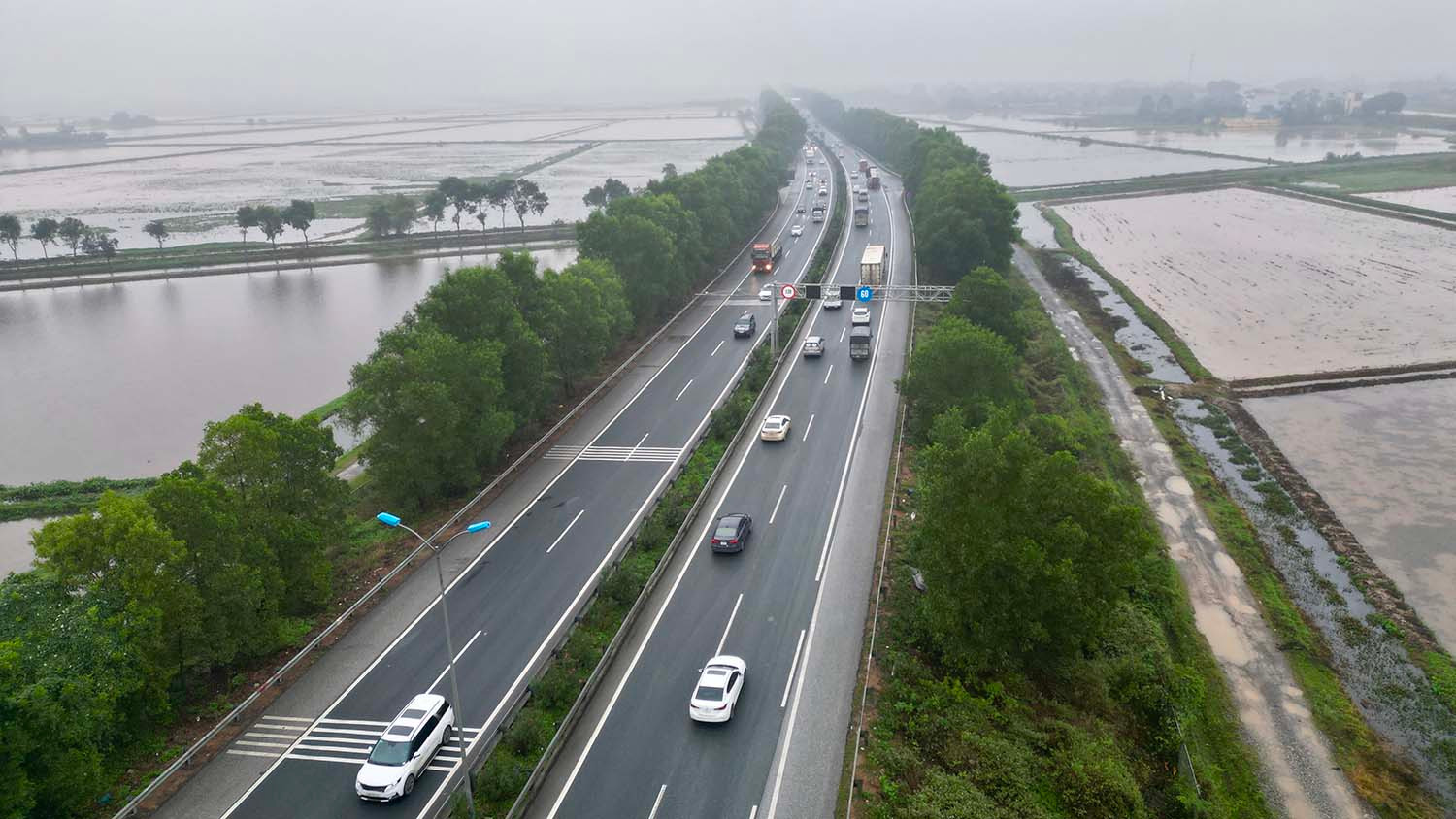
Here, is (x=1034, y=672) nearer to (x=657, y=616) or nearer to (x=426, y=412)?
(x=657, y=616)

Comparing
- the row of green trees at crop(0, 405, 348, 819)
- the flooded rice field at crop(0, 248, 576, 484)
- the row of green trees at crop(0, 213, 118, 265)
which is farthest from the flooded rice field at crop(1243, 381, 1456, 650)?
the row of green trees at crop(0, 213, 118, 265)

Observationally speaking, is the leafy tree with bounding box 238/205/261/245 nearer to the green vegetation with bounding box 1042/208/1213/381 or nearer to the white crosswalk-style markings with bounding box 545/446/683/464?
the white crosswalk-style markings with bounding box 545/446/683/464

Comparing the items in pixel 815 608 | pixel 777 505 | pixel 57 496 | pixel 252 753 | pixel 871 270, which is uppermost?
pixel 871 270

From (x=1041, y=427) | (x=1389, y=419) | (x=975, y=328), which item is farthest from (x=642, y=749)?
(x=1389, y=419)

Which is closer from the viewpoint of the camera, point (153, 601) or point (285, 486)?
point (153, 601)

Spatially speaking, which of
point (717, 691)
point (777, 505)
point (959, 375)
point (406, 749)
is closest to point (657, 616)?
point (717, 691)

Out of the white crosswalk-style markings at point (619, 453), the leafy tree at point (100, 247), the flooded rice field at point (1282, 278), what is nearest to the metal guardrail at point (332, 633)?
the white crosswalk-style markings at point (619, 453)
